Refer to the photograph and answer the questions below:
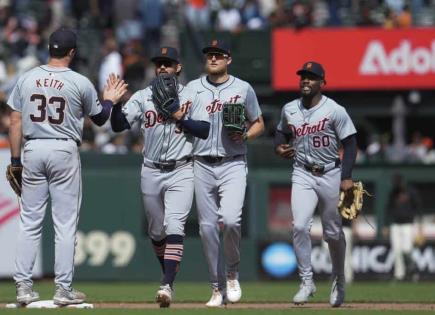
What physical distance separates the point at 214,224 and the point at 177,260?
25.5 inches

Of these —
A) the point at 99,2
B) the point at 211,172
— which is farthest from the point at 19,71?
the point at 211,172

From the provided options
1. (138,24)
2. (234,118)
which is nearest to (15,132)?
(234,118)

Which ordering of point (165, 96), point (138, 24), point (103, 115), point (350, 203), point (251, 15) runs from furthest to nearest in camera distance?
point (138, 24)
point (251, 15)
point (350, 203)
point (165, 96)
point (103, 115)

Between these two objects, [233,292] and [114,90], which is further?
[233,292]

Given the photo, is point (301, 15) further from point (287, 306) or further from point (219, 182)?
point (287, 306)

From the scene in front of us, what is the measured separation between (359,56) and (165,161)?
1191 cm

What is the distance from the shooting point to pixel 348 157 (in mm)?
11188

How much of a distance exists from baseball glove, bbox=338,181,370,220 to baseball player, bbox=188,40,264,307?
98cm

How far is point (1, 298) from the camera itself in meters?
12.7

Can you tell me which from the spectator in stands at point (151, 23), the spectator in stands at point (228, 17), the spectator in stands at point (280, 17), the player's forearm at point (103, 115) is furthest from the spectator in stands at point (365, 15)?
the player's forearm at point (103, 115)

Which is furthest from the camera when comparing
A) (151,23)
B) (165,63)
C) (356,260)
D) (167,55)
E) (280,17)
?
(151,23)

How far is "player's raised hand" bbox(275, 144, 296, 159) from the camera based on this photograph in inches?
452

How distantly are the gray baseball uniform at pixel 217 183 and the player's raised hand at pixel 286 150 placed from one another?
0.61 m

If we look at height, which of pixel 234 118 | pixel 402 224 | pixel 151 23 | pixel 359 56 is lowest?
pixel 402 224
